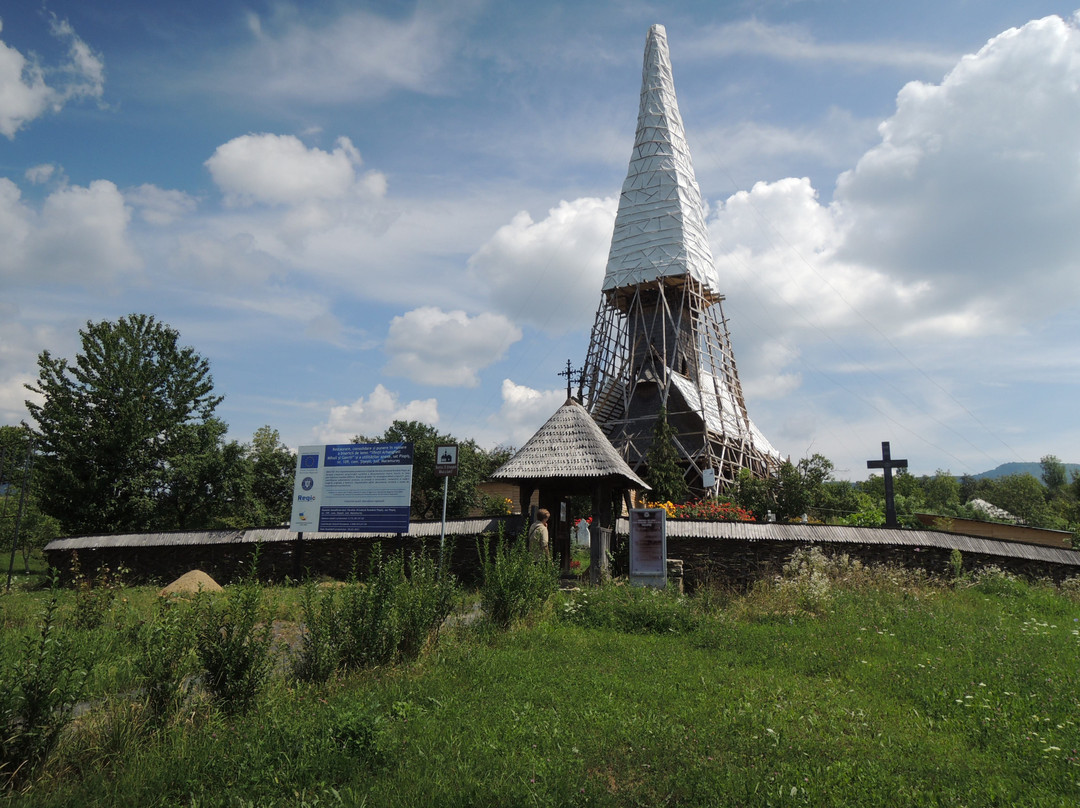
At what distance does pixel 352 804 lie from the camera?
3711 millimetres

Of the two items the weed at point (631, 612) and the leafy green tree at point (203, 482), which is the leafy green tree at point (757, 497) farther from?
the leafy green tree at point (203, 482)

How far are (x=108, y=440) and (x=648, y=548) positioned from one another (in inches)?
795

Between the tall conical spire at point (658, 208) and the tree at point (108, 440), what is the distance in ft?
83.5

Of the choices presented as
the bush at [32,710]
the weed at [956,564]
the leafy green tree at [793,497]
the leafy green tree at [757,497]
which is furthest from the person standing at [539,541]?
the leafy green tree at [793,497]

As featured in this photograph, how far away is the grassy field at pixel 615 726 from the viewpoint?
12.7 feet

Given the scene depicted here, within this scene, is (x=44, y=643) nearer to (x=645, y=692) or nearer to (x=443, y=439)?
(x=645, y=692)

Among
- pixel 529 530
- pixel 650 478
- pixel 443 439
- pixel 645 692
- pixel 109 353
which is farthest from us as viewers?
pixel 443 439

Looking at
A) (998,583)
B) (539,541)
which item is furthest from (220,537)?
(998,583)

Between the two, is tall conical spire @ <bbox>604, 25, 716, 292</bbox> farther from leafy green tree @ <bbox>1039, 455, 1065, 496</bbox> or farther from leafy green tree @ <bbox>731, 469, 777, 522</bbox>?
leafy green tree @ <bbox>1039, 455, 1065, 496</bbox>

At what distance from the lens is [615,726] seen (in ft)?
15.8

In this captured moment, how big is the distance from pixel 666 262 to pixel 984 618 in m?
30.7

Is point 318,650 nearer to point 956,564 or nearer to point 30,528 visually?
point 956,564

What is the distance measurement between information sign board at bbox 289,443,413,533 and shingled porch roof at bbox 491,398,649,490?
198 cm

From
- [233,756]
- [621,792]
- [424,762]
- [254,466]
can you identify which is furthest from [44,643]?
[254,466]
